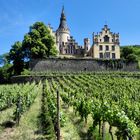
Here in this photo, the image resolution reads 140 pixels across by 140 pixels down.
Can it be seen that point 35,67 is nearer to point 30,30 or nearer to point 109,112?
point 30,30

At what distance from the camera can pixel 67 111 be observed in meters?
25.6

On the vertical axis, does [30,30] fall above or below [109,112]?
above

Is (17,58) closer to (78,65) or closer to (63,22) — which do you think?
(78,65)

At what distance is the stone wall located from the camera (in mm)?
55062

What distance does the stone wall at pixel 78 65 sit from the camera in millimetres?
55062

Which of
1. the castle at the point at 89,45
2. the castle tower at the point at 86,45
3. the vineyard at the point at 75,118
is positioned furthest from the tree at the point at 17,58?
the vineyard at the point at 75,118

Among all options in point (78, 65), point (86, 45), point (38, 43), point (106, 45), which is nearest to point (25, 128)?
point (78, 65)

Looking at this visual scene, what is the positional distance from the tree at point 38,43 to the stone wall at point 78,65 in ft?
8.42

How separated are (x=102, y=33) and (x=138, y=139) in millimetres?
54234

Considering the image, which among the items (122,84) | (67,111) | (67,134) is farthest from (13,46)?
(67,134)

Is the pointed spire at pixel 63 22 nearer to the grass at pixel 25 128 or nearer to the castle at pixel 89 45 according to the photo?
the castle at pixel 89 45

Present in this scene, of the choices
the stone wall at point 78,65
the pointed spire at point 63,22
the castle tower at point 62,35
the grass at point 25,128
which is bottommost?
the grass at point 25,128

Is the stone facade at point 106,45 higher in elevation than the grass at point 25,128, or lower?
higher

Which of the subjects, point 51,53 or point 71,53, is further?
point 71,53
